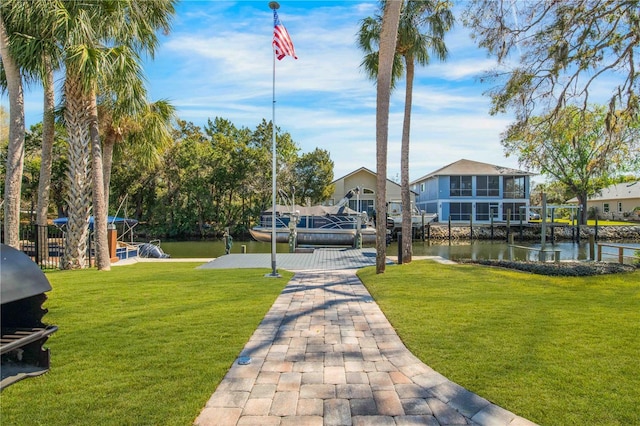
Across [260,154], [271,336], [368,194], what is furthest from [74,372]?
A: [368,194]

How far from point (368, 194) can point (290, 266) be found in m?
28.6

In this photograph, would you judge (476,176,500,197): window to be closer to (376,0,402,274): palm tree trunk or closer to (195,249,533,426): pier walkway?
(376,0,402,274): palm tree trunk

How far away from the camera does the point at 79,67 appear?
9.23 m

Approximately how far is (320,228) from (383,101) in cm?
1679

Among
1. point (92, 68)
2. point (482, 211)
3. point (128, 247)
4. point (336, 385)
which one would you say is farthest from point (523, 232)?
point (336, 385)

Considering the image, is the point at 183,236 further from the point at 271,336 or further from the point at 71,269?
the point at 271,336

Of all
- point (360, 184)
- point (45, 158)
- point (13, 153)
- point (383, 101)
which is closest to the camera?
point (13, 153)

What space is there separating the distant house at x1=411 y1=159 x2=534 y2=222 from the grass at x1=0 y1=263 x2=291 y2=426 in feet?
109

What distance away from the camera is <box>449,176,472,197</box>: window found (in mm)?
38156

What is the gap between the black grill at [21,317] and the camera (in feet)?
8.56

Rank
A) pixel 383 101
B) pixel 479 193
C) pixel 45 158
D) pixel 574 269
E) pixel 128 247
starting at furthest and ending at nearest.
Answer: pixel 479 193 → pixel 128 247 → pixel 45 158 → pixel 574 269 → pixel 383 101

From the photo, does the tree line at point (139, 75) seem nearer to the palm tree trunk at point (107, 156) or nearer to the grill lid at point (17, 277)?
the palm tree trunk at point (107, 156)

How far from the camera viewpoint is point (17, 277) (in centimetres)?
265

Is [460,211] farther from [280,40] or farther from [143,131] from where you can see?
[280,40]
